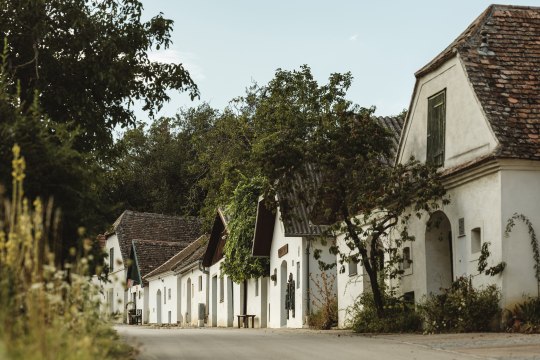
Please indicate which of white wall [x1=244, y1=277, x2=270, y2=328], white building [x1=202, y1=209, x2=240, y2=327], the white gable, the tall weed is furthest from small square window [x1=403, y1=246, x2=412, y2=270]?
white building [x1=202, y1=209, x2=240, y2=327]

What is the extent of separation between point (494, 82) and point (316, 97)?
28.7 m

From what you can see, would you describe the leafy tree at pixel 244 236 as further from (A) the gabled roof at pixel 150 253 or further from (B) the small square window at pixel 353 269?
(A) the gabled roof at pixel 150 253

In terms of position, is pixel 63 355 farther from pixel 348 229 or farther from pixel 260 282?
pixel 260 282

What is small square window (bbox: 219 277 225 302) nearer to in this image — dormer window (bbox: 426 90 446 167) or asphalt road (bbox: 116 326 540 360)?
dormer window (bbox: 426 90 446 167)

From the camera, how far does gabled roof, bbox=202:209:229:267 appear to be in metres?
51.3

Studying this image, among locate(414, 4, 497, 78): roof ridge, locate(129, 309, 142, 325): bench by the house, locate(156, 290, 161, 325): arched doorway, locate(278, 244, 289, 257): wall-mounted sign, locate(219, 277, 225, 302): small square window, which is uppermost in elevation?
locate(414, 4, 497, 78): roof ridge

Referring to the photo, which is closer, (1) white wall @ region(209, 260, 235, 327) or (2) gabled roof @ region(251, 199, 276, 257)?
(2) gabled roof @ region(251, 199, 276, 257)

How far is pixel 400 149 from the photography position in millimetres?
30625

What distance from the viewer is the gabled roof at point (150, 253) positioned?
73.6 metres

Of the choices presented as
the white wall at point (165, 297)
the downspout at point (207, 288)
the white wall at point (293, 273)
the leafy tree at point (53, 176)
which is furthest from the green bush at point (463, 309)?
the white wall at point (165, 297)

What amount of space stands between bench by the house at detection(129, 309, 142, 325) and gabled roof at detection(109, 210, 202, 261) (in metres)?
3.83

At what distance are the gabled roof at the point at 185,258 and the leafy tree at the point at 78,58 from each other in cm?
3241

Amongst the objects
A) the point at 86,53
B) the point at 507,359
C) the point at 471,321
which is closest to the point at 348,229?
the point at 471,321

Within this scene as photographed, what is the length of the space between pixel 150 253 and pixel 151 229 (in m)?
1.78
